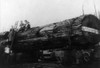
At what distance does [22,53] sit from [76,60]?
9.52 ft

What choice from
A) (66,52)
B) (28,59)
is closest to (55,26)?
(66,52)

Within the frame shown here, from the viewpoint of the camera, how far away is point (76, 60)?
629 centimetres

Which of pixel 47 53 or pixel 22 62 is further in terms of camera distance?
pixel 22 62

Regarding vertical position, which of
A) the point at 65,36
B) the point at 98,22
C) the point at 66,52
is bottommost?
the point at 66,52

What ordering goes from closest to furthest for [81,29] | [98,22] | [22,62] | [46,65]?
[81,29] < [46,65] < [98,22] < [22,62]

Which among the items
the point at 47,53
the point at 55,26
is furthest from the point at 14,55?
the point at 55,26

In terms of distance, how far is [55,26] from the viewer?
22.6ft

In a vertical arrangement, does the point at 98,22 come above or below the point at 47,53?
above

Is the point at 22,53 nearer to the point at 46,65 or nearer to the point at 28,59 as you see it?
the point at 28,59

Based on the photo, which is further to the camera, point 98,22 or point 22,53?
point 22,53

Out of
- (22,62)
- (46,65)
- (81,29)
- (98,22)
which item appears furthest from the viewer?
(22,62)

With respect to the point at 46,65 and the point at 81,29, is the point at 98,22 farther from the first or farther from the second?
the point at 46,65

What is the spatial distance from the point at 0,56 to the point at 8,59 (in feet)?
1.43

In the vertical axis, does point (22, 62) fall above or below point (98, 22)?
below
